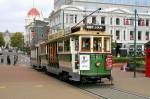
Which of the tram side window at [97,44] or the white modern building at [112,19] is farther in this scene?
the white modern building at [112,19]

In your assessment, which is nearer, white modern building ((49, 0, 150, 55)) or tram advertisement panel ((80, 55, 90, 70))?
tram advertisement panel ((80, 55, 90, 70))

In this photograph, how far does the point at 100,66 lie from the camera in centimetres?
2156

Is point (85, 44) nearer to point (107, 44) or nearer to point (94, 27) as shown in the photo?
point (94, 27)

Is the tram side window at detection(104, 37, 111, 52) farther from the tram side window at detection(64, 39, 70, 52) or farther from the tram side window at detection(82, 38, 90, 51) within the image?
the tram side window at detection(64, 39, 70, 52)

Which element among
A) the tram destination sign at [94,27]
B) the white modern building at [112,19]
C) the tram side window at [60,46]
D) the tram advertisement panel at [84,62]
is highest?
the white modern building at [112,19]

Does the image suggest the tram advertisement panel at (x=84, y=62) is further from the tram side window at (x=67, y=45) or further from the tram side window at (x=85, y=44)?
the tram side window at (x=67, y=45)

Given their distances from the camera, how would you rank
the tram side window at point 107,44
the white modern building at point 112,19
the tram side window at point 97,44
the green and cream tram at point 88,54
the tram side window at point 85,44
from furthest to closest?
the white modern building at point 112,19 < the tram side window at point 107,44 < the tram side window at point 97,44 < the tram side window at point 85,44 < the green and cream tram at point 88,54

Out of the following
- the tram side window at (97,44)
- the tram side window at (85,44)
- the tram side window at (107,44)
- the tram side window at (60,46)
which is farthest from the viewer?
the tram side window at (60,46)

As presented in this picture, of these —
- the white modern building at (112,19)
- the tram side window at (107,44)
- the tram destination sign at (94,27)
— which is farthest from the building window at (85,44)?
the white modern building at (112,19)

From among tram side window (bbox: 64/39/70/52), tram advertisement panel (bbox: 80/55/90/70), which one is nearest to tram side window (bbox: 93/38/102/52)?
tram advertisement panel (bbox: 80/55/90/70)

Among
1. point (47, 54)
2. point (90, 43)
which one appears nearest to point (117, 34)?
point (47, 54)

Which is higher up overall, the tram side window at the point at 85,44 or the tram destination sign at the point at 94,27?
the tram destination sign at the point at 94,27

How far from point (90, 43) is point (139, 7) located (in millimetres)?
104203

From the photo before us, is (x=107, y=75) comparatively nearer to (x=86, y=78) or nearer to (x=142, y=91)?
(x=86, y=78)
